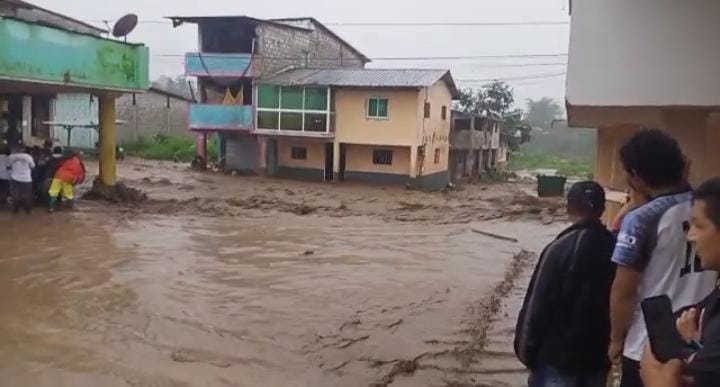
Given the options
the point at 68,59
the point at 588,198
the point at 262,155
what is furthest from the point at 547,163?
the point at 588,198

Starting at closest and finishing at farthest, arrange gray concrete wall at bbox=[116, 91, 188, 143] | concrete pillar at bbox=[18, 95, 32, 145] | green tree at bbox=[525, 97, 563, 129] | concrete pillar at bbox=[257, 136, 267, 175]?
concrete pillar at bbox=[18, 95, 32, 145] → concrete pillar at bbox=[257, 136, 267, 175] → gray concrete wall at bbox=[116, 91, 188, 143] → green tree at bbox=[525, 97, 563, 129]

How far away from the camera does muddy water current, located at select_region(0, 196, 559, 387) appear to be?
616 cm

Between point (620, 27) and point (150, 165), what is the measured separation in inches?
1188

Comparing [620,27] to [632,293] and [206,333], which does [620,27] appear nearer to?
[632,293]

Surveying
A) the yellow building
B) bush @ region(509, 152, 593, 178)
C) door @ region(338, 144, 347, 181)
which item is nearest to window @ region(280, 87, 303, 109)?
the yellow building

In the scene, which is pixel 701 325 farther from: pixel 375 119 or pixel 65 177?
pixel 375 119

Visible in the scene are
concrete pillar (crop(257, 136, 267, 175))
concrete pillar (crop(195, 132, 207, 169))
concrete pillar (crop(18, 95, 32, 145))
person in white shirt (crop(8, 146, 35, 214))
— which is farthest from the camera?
concrete pillar (crop(195, 132, 207, 169))

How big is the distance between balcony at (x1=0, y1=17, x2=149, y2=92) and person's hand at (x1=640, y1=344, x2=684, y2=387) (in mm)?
13032

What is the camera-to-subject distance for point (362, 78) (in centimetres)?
2894

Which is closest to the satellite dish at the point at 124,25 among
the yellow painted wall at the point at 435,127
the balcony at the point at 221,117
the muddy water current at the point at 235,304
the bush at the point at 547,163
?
the muddy water current at the point at 235,304

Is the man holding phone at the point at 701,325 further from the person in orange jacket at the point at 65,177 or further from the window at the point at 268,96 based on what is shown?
the window at the point at 268,96

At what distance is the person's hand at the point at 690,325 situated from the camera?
1.98 meters

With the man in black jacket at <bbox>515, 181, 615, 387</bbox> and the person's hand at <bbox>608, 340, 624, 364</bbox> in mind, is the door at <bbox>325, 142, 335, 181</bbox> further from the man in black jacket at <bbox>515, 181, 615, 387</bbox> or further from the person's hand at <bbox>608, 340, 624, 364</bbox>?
the person's hand at <bbox>608, 340, 624, 364</bbox>

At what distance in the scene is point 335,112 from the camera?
94.3 feet
